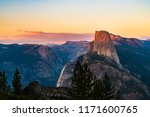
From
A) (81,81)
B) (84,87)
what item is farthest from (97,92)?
(81,81)

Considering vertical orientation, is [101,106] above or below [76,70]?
above

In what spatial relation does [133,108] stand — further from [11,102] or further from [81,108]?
[11,102]

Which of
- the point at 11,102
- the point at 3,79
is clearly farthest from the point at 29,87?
the point at 11,102

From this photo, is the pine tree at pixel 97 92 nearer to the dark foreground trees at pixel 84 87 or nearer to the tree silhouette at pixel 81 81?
the dark foreground trees at pixel 84 87

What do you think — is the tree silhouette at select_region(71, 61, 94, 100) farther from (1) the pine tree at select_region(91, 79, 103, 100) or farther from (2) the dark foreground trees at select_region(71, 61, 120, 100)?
(1) the pine tree at select_region(91, 79, 103, 100)

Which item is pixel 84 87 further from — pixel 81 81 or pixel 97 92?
pixel 97 92

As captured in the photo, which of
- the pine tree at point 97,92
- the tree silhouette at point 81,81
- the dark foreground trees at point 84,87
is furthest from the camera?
the tree silhouette at point 81,81

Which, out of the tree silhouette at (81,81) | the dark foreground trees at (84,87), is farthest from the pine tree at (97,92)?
the tree silhouette at (81,81)

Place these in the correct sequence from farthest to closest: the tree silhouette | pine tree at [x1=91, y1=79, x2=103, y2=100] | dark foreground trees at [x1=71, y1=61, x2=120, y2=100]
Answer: the tree silhouette → dark foreground trees at [x1=71, y1=61, x2=120, y2=100] → pine tree at [x1=91, y1=79, x2=103, y2=100]

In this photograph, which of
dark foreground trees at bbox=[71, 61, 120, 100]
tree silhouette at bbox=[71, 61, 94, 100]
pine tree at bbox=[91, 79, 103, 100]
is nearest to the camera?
pine tree at bbox=[91, 79, 103, 100]

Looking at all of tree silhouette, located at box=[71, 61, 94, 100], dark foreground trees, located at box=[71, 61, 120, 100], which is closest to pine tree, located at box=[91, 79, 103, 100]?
dark foreground trees, located at box=[71, 61, 120, 100]

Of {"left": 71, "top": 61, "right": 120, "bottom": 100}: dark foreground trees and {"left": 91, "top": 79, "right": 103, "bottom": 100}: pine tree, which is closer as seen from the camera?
{"left": 91, "top": 79, "right": 103, "bottom": 100}: pine tree
